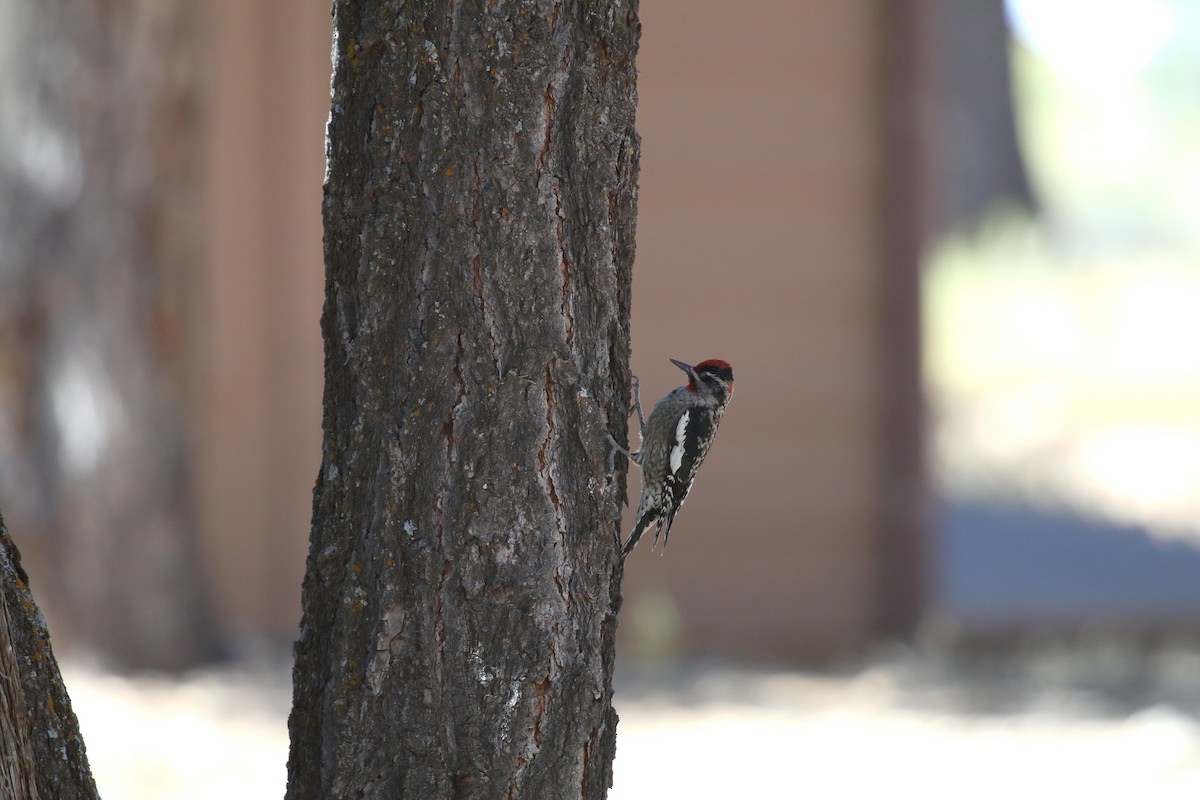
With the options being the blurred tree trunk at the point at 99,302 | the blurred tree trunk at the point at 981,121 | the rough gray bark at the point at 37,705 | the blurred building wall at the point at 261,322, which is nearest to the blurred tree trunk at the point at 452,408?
the rough gray bark at the point at 37,705

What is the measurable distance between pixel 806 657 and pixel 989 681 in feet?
3.37

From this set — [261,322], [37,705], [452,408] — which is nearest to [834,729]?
[261,322]

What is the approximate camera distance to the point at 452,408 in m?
2.75

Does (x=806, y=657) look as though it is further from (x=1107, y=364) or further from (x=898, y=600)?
(x=1107, y=364)

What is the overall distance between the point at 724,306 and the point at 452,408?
580 centimetres

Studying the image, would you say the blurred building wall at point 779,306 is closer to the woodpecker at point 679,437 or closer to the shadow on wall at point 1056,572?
the shadow on wall at point 1056,572

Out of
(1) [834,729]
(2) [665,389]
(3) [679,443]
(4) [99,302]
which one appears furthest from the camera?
(2) [665,389]

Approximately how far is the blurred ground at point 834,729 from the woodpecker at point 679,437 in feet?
4.78

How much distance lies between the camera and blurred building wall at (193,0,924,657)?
27.6 ft

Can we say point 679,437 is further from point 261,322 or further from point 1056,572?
point 1056,572

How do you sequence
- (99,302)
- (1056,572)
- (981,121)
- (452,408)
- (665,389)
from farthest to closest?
1. (981,121)
2. (1056,572)
3. (665,389)
4. (99,302)
5. (452,408)

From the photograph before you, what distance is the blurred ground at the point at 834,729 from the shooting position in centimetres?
611

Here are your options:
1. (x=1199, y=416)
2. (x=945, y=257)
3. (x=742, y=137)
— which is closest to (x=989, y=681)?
(x=742, y=137)

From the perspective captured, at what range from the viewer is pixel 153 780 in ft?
20.1
